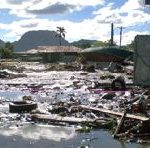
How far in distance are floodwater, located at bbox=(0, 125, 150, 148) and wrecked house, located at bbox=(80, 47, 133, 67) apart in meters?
49.1

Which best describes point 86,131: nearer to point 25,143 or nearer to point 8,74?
point 25,143

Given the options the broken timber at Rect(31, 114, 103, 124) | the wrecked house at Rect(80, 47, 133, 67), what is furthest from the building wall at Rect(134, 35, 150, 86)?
the wrecked house at Rect(80, 47, 133, 67)

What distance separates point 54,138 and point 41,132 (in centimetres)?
124

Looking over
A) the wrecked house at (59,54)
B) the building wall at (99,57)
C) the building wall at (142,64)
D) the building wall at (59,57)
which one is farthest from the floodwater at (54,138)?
the building wall at (59,57)

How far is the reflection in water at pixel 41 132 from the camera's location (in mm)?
17375

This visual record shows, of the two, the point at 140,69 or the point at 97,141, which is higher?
the point at 140,69

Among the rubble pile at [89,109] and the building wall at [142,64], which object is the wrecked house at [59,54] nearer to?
the rubble pile at [89,109]

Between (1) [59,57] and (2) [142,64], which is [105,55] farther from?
(2) [142,64]

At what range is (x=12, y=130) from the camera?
18.8 metres

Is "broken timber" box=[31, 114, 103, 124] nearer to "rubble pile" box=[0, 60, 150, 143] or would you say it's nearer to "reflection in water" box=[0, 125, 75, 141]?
"rubble pile" box=[0, 60, 150, 143]

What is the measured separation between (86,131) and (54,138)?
140cm

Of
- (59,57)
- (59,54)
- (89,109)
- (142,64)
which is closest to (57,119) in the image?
(89,109)

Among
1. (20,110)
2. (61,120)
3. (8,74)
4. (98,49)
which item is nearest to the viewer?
(61,120)

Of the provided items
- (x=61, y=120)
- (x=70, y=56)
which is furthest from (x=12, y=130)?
(x=70, y=56)
